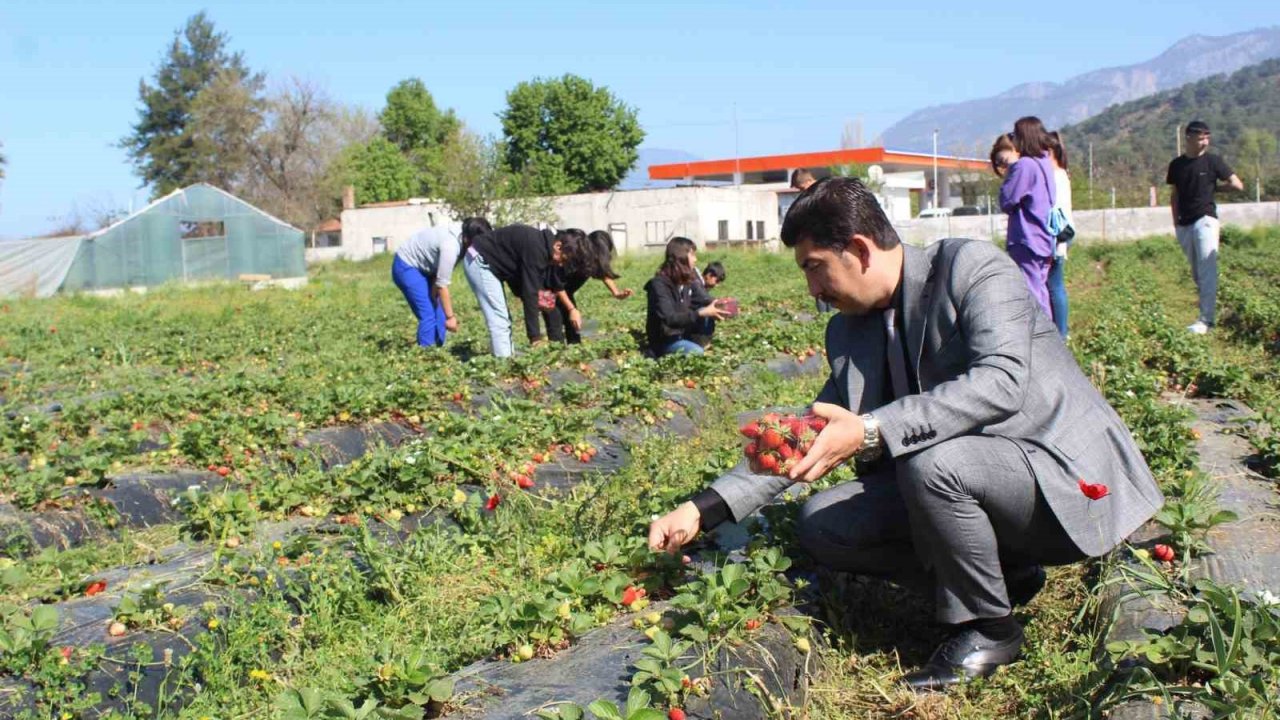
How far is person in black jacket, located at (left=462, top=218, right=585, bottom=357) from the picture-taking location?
852 cm

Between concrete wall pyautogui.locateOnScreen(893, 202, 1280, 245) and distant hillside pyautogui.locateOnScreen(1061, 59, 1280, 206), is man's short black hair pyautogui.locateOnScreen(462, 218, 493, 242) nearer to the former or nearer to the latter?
concrete wall pyautogui.locateOnScreen(893, 202, 1280, 245)

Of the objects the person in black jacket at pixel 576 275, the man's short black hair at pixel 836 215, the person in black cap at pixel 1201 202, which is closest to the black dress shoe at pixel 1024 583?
the man's short black hair at pixel 836 215

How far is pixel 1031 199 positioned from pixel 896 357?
3915 mm

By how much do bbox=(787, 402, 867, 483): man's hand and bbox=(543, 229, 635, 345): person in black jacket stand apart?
5825 millimetres

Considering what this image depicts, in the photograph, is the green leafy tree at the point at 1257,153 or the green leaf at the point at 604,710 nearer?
the green leaf at the point at 604,710

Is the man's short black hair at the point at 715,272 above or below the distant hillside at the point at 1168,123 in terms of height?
below

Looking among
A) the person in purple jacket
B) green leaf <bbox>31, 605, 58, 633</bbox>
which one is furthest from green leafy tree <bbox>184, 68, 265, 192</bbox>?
green leaf <bbox>31, 605, 58, 633</bbox>

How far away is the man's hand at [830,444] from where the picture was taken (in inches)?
101

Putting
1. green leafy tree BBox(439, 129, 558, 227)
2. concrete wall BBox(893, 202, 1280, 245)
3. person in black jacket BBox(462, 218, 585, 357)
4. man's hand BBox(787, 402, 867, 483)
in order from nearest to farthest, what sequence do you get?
man's hand BBox(787, 402, 867, 483), person in black jacket BBox(462, 218, 585, 357), concrete wall BBox(893, 202, 1280, 245), green leafy tree BBox(439, 129, 558, 227)

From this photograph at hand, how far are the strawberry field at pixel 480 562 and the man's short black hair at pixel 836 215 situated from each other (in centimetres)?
87

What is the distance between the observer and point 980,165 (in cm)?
5728

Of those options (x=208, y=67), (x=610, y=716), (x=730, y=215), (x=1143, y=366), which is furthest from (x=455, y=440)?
(x=208, y=67)

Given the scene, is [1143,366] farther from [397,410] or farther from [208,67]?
[208,67]

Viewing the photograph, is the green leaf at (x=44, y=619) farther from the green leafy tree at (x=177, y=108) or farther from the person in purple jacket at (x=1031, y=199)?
the green leafy tree at (x=177, y=108)
